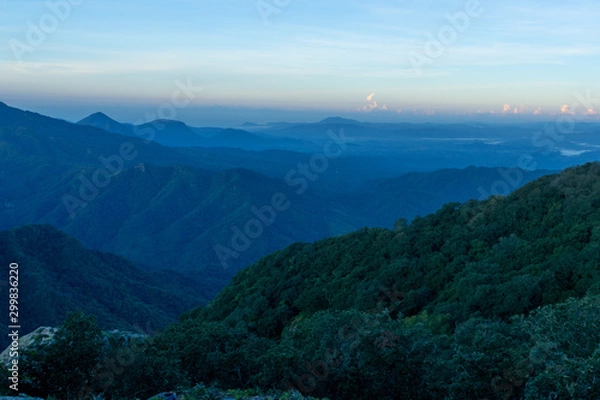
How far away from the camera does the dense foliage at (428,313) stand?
45.4ft

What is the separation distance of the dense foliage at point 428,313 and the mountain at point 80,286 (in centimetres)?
3732

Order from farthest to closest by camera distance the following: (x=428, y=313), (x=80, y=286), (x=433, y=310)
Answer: (x=80, y=286)
(x=428, y=313)
(x=433, y=310)

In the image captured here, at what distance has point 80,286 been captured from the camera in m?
91.2

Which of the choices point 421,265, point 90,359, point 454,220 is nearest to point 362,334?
point 90,359

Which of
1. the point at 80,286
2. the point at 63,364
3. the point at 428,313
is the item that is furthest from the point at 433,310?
the point at 80,286

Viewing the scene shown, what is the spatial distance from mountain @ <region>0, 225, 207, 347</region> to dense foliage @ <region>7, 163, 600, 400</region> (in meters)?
37.3

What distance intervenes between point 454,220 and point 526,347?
84.5ft

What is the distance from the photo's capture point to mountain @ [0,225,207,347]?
76.9 m

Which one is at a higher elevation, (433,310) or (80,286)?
(433,310)

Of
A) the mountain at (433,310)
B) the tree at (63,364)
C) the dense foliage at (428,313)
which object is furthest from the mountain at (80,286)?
the tree at (63,364)

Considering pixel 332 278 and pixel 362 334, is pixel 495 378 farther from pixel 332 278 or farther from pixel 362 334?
pixel 332 278

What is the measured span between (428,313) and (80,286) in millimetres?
81258

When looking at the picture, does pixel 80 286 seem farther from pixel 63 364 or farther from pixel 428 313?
pixel 63 364

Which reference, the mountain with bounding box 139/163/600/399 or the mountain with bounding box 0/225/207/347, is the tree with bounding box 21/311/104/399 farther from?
the mountain with bounding box 0/225/207/347
